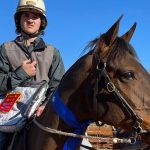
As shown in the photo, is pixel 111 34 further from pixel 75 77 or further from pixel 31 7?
pixel 31 7

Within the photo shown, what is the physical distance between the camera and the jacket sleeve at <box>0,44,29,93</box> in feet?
15.8

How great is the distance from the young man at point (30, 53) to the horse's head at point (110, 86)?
95cm

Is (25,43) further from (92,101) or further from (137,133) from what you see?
(137,133)

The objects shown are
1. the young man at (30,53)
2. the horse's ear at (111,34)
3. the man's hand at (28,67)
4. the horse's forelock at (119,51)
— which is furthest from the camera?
the young man at (30,53)

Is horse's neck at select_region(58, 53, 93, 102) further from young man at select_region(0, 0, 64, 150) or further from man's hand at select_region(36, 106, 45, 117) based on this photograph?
young man at select_region(0, 0, 64, 150)

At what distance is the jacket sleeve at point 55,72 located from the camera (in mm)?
5180

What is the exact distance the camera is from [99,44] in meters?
4.02

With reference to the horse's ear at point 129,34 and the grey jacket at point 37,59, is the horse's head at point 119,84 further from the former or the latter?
the grey jacket at point 37,59

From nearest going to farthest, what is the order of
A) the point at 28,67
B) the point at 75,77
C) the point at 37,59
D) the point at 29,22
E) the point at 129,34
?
1. the point at 75,77
2. the point at 129,34
3. the point at 28,67
4. the point at 37,59
5. the point at 29,22

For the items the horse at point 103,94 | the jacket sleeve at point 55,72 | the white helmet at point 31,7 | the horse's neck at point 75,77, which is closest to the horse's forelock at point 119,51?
the horse at point 103,94

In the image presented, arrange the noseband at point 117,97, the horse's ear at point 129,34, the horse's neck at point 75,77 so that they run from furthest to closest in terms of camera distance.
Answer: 1. the horse's ear at point 129,34
2. the horse's neck at point 75,77
3. the noseband at point 117,97

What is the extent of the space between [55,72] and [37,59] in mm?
285

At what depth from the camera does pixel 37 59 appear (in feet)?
17.0

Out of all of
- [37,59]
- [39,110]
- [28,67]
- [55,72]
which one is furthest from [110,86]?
[37,59]
